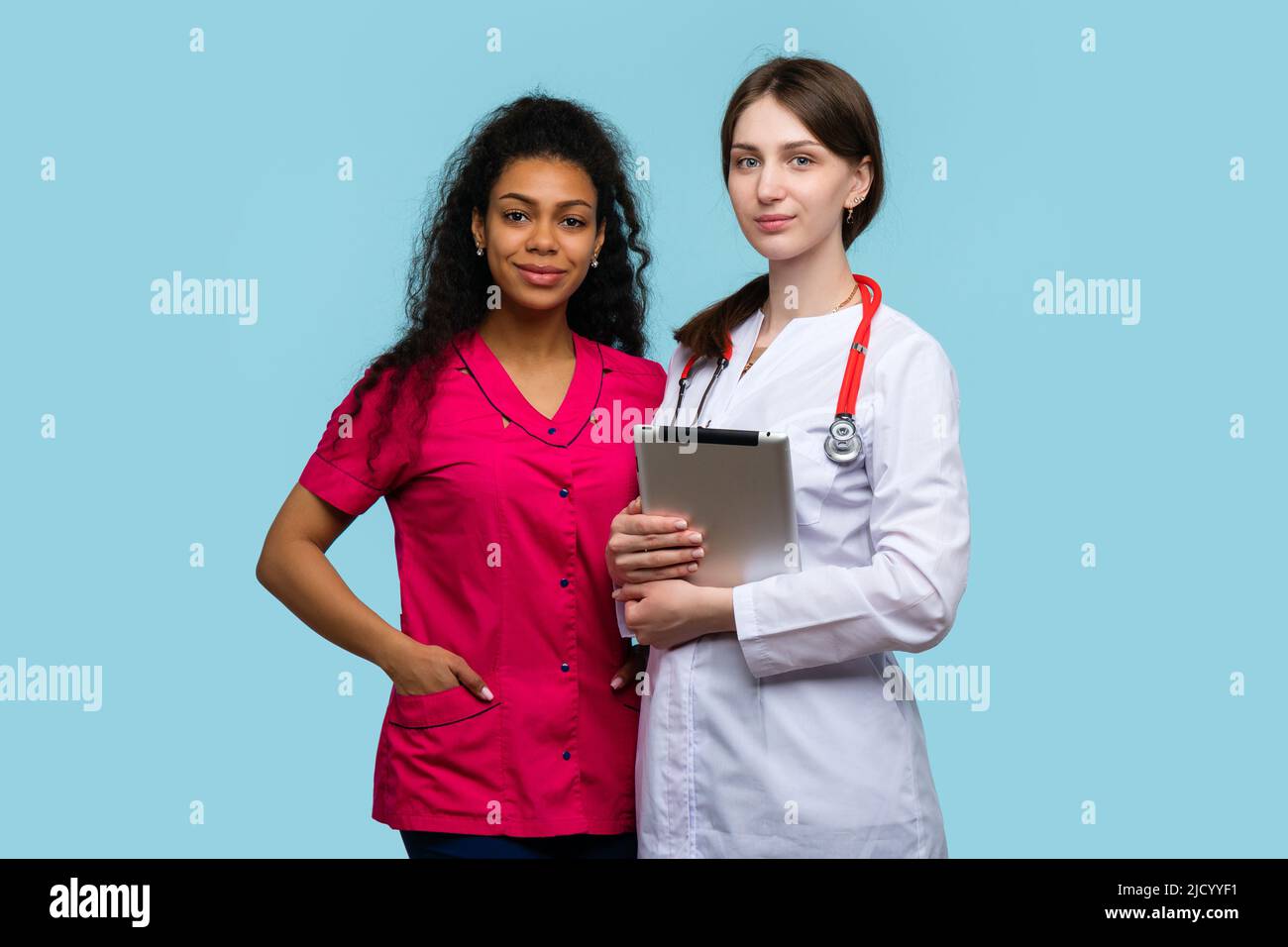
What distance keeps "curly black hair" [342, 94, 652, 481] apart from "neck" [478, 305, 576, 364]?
62mm

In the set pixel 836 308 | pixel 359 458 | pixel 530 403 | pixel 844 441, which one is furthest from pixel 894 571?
pixel 359 458

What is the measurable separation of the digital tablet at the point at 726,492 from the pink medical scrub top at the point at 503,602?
26cm

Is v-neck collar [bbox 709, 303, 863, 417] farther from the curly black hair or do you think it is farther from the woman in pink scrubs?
the curly black hair

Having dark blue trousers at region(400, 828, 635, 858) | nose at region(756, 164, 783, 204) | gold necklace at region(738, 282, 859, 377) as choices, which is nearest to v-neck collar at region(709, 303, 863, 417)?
gold necklace at region(738, 282, 859, 377)

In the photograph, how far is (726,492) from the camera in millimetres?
2650

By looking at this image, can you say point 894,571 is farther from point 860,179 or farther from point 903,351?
point 860,179

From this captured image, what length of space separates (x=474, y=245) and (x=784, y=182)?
2.41 feet

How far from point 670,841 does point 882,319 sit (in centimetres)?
99

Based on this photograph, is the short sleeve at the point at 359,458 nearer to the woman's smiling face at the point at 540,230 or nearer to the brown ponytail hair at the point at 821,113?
the woman's smiling face at the point at 540,230

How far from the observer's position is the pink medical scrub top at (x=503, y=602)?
292 cm

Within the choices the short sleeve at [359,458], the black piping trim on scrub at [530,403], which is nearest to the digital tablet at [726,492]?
the black piping trim on scrub at [530,403]

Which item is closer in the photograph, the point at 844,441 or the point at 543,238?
the point at 844,441

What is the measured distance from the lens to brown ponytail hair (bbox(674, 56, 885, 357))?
2766 millimetres
